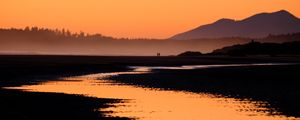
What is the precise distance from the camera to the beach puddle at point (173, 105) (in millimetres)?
36344

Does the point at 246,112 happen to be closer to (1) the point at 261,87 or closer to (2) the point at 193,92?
(2) the point at 193,92

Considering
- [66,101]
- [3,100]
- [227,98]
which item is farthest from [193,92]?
[3,100]

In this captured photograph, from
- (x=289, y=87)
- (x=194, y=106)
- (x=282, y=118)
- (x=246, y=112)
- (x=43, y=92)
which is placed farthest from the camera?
(x=289, y=87)

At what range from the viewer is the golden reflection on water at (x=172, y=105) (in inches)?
1431

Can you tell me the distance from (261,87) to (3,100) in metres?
28.9

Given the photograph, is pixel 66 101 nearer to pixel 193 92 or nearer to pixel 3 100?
pixel 3 100

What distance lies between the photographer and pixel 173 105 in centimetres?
4253

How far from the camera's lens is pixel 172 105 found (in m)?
42.5

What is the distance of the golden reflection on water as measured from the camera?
36.3m

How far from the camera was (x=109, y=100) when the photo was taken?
4578 centimetres

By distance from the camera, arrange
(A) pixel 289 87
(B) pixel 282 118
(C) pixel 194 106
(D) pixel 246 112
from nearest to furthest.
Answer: (B) pixel 282 118 < (D) pixel 246 112 < (C) pixel 194 106 < (A) pixel 289 87

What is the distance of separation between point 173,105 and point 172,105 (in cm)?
8

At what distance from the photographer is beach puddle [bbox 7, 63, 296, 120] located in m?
36.3

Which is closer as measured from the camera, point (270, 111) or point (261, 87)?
point (270, 111)
